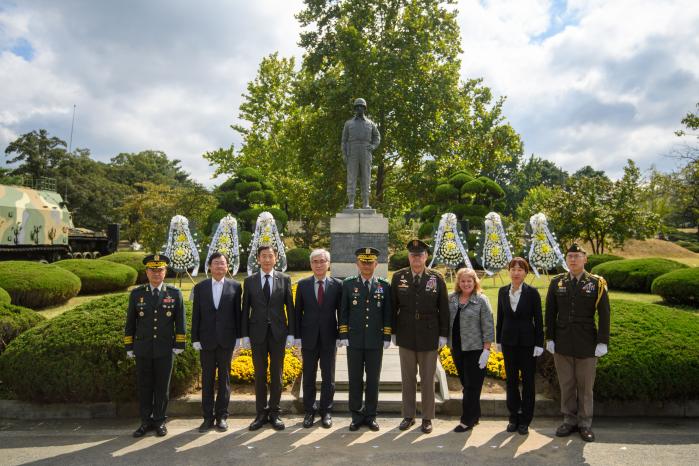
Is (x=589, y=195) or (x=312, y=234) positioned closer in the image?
(x=589, y=195)

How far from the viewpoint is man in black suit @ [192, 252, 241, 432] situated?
4734mm

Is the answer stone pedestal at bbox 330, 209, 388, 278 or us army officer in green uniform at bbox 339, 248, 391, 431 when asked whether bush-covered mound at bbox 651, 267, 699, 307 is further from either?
us army officer in green uniform at bbox 339, 248, 391, 431

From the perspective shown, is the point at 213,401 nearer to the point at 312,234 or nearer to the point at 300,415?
the point at 300,415

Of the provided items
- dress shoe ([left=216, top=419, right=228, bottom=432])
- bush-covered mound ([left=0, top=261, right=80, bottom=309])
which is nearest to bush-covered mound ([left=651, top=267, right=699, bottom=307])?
dress shoe ([left=216, top=419, right=228, bottom=432])

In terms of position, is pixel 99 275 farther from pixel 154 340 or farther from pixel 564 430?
pixel 564 430

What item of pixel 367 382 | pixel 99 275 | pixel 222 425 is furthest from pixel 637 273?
pixel 99 275

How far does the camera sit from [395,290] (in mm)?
4891

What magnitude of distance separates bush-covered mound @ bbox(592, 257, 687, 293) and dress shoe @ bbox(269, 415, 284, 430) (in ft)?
39.8

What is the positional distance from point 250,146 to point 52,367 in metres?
26.2

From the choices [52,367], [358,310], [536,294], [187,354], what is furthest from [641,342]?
[52,367]

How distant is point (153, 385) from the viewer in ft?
15.5

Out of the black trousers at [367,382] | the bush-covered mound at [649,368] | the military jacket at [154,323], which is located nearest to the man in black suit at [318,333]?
the black trousers at [367,382]

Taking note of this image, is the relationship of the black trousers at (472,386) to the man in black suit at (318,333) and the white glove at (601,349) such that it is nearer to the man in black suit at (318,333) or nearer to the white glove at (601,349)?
the white glove at (601,349)

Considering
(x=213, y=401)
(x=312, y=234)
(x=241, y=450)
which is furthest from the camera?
(x=312, y=234)
